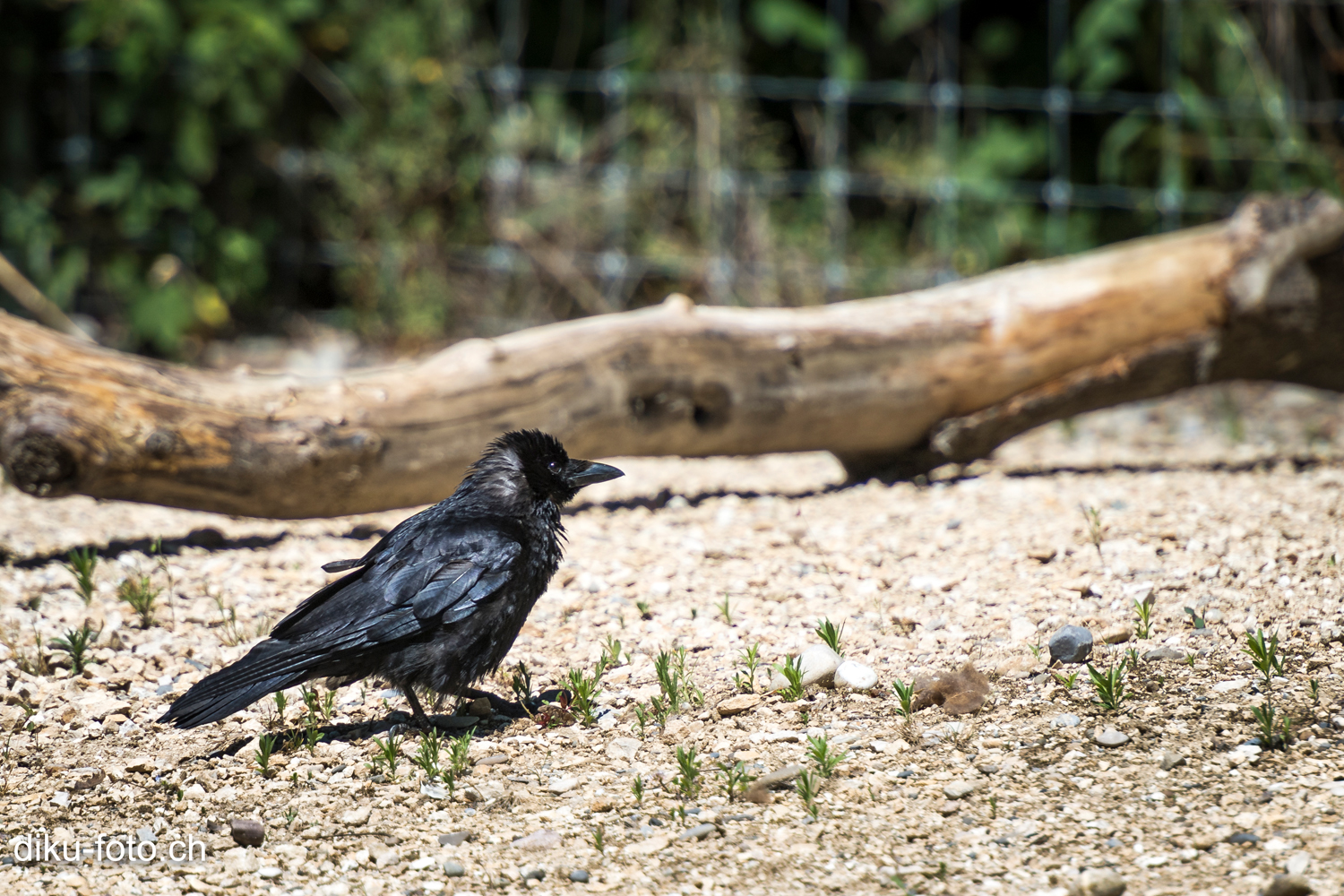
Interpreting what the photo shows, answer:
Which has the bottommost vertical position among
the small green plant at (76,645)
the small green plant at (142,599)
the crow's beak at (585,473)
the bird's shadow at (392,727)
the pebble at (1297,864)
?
the pebble at (1297,864)

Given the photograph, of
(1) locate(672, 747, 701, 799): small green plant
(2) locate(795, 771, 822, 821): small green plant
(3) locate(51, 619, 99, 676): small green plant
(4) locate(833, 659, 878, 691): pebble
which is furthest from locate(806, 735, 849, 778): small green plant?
(3) locate(51, 619, 99, 676): small green plant

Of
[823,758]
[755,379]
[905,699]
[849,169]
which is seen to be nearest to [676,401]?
[755,379]

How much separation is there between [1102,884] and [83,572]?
3339mm

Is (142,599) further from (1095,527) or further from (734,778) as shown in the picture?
(1095,527)

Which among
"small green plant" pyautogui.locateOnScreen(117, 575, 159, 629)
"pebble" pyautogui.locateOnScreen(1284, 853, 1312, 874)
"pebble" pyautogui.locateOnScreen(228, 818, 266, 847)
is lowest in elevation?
"pebble" pyautogui.locateOnScreen(1284, 853, 1312, 874)

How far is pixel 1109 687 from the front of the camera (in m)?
3.06

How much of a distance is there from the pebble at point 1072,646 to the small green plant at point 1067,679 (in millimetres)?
70

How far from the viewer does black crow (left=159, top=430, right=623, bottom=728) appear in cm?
310

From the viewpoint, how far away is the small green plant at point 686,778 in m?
2.89

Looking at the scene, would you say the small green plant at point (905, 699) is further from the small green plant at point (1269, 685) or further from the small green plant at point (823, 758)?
the small green plant at point (1269, 685)

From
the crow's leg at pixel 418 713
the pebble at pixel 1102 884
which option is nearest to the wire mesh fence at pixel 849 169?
the crow's leg at pixel 418 713

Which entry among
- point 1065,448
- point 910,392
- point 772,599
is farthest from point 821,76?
point 772,599

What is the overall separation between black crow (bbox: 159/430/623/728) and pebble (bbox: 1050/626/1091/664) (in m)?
1.42

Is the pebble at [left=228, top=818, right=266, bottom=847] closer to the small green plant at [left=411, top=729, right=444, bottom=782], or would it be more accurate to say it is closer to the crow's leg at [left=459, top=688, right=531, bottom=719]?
the small green plant at [left=411, top=729, right=444, bottom=782]
